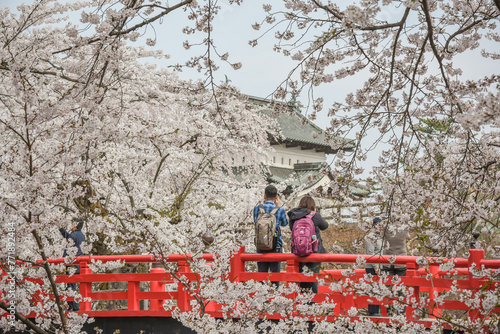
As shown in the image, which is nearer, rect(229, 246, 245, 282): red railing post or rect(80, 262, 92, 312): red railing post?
rect(229, 246, 245, 282): red railing post

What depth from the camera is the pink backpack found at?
5527mm

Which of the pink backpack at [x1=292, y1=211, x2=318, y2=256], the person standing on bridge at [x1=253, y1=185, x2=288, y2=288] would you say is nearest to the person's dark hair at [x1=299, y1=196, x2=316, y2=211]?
the pink backpack at [x1=292, y1=211, x2=318, y2=256]

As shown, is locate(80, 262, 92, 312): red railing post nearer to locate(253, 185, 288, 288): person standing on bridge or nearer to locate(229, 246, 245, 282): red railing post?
locate(229, 246, 245, 282): red railing post

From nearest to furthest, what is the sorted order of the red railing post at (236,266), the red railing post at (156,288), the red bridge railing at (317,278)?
1. the red bridge railing at (317,278)
2. the red railing post at (236,266)
3. the red railing post at (156,288)

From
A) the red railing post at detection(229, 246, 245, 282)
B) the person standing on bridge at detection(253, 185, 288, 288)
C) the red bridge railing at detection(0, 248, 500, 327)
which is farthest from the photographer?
the red railing post at detection(229, 246, 245, 282)

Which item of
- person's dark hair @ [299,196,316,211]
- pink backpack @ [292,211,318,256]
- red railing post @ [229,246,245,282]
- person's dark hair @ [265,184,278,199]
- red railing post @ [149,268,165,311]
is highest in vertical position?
person's dark hair @ [265,184,278,199]

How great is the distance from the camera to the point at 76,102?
12.2 feet

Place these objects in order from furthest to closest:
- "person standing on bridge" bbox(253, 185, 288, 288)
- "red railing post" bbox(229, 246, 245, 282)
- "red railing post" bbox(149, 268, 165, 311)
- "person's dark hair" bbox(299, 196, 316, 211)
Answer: "red railing post" bbox(149, 268, 165, 311), "red railing post" bbox(229, 246, 245, 282), "person standing on bridge" bbox(253, 185, 288, 288), "person's dark hair" bbox(299, 196, 316, 211)

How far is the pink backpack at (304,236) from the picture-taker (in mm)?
5527

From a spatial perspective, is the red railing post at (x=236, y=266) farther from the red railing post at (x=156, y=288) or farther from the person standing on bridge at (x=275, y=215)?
the red railing post at (x=156, y=288)

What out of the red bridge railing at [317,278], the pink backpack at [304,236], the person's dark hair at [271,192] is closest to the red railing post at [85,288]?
the red bridge railing at [317,278]

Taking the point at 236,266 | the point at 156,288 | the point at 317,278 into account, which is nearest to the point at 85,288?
the point at 156,288

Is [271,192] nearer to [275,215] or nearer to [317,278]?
[275,215]

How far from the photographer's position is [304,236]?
218 inches
